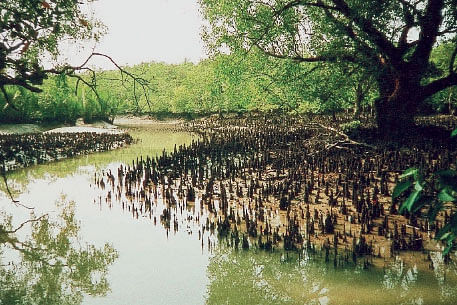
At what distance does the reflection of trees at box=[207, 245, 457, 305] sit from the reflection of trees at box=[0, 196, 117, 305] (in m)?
1.46

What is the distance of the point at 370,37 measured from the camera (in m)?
10.2

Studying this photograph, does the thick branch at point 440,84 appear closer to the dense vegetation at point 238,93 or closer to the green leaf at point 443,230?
the dense vegetation at point 238,93

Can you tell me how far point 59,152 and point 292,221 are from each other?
13.3 metres

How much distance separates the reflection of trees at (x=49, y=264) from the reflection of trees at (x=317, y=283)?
146cm

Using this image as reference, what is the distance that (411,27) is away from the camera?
10578mm

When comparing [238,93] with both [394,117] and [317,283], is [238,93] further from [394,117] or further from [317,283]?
[317,283]

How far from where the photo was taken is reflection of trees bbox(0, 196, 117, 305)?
4.13 metres

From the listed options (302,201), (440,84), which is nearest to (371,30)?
(440,84)

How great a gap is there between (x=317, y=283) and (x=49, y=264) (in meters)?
3.47

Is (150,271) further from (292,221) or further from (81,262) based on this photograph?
(292,221)

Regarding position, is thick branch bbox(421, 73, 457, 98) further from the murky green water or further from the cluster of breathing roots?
the murky green water

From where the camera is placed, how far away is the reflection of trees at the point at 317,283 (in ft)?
12.5

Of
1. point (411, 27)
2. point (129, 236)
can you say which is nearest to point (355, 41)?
point (411, 27)

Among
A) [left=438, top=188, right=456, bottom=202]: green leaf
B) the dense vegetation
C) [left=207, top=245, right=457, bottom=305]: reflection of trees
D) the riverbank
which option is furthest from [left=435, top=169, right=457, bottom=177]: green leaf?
the riverbank
